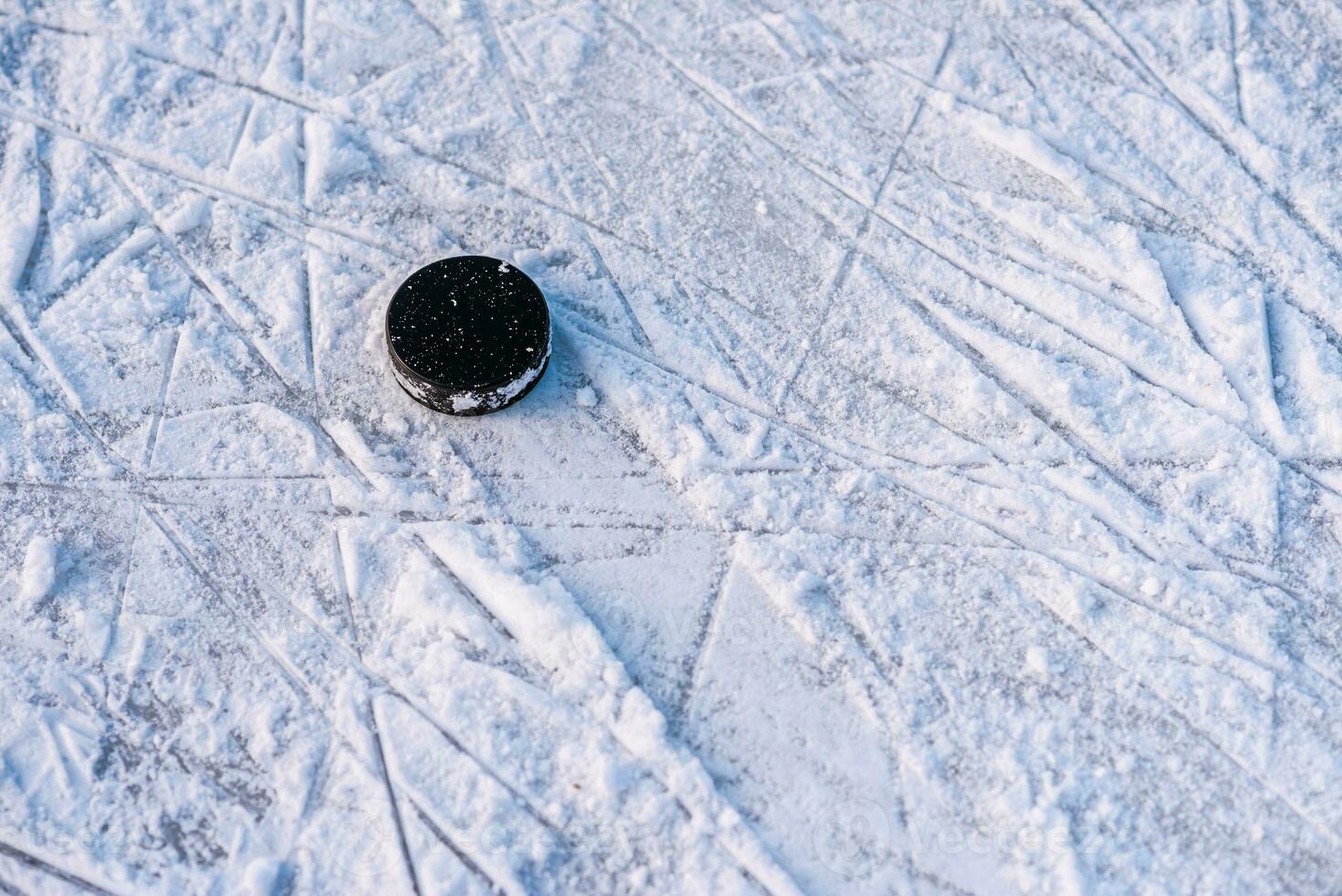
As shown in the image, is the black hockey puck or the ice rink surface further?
the black hockey puck

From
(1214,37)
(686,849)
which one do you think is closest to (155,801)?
(686,849)

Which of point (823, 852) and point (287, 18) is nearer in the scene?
point (823, 852)

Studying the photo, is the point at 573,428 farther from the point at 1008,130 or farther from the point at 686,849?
the point at 1008,130

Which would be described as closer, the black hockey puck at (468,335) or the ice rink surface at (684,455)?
the ice rink surface at (684,455)
